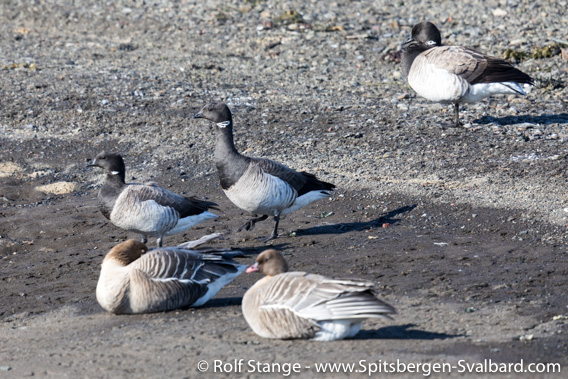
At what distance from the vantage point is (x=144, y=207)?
9.85 m

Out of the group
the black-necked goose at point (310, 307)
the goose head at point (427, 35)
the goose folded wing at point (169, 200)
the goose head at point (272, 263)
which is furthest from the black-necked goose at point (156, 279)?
the goose head at point (427, 35)

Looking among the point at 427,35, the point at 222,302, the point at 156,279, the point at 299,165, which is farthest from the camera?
the point at 427,35

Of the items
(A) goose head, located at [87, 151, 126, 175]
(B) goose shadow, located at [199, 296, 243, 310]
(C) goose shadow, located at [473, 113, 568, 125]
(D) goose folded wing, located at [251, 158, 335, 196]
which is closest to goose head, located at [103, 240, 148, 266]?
(B) goose shadow, located at [199, 296, 243, 310]

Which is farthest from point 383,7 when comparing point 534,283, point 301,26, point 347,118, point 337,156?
point 534,283

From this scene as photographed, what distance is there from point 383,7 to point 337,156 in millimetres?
9019

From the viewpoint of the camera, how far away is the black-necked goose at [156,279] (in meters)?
7.84

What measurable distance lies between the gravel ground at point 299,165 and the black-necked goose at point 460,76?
2.14ft

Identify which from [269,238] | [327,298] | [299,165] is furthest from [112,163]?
[327,298]

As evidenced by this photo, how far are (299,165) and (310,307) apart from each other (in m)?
6.57

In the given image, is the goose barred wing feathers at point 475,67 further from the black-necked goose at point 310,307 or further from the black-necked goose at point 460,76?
the black-necked goose at point 310,307

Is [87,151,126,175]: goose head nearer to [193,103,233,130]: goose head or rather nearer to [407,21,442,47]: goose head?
[193,103,233,130]: goose head

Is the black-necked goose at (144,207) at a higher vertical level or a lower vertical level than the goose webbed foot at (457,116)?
lower

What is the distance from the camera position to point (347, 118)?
14664 millimetres

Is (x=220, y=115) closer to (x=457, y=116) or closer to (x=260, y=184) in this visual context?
(x=260, y=184)
